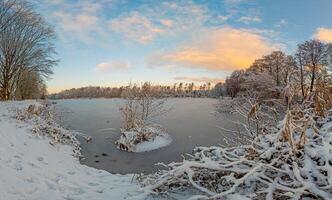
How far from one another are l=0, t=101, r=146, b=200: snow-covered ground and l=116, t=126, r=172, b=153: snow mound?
571 centimetres

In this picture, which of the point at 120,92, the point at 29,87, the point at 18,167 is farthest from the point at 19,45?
the point at 120,92


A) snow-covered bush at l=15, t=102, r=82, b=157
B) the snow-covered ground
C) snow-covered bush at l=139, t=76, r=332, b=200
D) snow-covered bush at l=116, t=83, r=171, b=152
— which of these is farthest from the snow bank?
snow-covered bush at l=116, t=83, r=171, b=152

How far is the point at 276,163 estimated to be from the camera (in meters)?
3.87

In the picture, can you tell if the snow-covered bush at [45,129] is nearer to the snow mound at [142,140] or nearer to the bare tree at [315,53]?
the snow mound at [142,140]

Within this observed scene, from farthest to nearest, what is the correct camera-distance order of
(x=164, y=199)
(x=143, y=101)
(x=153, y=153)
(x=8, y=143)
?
1. (x=143, y=101)
2. (x=153, y=153)
3. (x=8, y=143)
4. (x=164, y=199)

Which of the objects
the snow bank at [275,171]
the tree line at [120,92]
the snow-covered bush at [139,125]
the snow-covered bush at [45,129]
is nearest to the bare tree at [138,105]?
the snow-covered bush at [139,125]

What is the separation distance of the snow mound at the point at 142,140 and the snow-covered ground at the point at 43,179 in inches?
225

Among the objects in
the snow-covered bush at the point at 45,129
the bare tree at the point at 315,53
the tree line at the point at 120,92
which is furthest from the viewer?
the tree line at the point at 120,92

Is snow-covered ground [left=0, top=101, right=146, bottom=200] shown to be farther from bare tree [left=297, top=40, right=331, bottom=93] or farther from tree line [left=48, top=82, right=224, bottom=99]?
tree line [left=48, top=82, right=224, bottom=99]

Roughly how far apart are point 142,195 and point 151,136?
1382 cm

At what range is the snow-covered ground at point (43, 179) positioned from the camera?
559 cm

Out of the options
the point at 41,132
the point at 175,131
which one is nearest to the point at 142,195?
the point at 41,132

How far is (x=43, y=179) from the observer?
679 centimetres

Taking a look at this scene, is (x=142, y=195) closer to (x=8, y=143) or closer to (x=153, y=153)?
(x=8, y=143)
